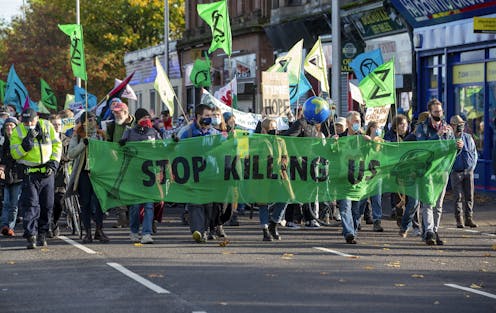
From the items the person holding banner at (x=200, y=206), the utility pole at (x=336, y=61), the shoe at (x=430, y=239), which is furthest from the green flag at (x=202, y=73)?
the shoe at (x=430, y=239)

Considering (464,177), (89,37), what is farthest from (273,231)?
(89,37)

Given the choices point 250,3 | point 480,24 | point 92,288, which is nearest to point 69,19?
point 250,3

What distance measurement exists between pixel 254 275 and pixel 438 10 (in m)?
17.3

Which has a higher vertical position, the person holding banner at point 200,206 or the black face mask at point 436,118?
the black face mask at point 436,118

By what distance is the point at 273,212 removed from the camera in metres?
15.8

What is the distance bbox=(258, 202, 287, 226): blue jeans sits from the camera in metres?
15.7

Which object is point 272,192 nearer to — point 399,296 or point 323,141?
point 323,141

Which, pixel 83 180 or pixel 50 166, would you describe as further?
pixel 83 180

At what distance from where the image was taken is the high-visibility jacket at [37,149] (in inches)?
591

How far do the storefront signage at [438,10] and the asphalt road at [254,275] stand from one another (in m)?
10.4

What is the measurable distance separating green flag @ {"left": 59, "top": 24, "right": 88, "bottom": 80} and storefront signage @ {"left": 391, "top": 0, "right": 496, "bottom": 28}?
356 inches

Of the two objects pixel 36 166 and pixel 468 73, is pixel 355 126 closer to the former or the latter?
pixel 36 166

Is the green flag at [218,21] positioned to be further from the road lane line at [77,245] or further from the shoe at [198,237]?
the shoe at [198,237]

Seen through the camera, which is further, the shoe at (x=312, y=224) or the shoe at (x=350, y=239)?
the shoe at (x=312, y=224)
